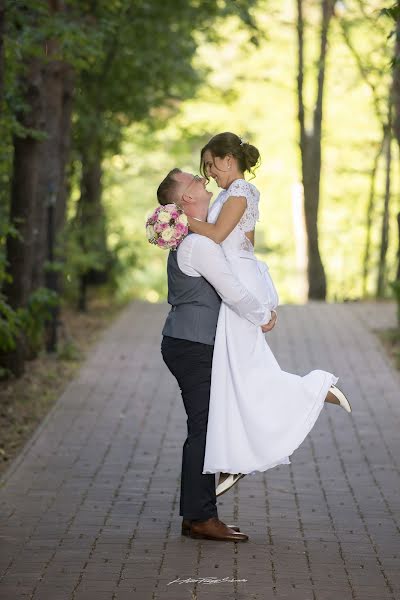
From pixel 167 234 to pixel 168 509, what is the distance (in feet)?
6.96

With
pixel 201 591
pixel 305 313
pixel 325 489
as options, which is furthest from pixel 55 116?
pixel 201 591

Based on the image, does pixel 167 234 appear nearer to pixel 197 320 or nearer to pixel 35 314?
pixel 197 320

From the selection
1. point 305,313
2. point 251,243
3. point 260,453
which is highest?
point 251,243

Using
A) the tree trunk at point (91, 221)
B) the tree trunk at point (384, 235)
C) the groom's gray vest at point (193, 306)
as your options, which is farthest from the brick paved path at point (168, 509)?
the tree trunk at point (384, 235)

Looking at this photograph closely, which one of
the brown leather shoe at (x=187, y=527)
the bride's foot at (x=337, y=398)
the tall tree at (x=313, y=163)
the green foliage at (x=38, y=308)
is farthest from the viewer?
the tall tree at (x=313, y=163)

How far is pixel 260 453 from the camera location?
257 inches

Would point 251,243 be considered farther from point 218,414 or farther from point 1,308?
point 1,308

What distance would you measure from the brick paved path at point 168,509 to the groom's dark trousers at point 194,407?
0.82 ft

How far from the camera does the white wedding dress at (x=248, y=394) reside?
6.49 metres

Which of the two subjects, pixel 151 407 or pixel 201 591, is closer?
pixel 201 591

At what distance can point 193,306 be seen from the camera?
21.6 feet

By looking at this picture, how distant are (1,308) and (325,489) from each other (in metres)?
3.18

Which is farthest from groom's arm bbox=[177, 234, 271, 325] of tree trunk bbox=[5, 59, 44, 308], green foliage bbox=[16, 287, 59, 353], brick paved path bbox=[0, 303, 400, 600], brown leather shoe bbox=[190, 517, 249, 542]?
green foliage bbox=[16, 287, 59, 353]

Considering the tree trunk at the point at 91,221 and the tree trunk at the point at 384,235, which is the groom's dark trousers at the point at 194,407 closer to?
the tree trunk at the point at 91,221
